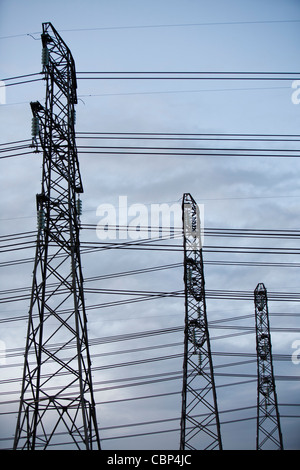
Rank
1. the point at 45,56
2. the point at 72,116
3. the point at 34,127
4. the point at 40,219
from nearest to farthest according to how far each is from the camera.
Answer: the point at 40,219, the point at 34,127, the point at 45,56, the point at 72,116

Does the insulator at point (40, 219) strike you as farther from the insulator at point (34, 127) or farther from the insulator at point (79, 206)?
the insulator at point (34, 127)

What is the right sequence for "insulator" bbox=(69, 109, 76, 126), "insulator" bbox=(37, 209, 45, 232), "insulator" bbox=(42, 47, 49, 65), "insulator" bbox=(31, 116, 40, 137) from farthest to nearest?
"insulator" bbox=(69, 109, 76, 126) → "insulator" bbox=(42, 47, 49, 65) → "insulator" bbox=(31, 116, 40, 137) → "insulator" bbox=(37, 209, 45, 232)

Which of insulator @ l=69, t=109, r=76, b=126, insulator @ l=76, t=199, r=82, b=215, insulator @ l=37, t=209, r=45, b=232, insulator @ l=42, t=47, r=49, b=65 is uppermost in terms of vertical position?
insulator @ l=42, t=47, r=49, b=65

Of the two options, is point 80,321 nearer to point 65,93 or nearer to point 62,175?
point 62,175

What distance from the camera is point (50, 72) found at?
74.0 ft

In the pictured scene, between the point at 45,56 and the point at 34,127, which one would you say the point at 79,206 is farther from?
the point at 45,56

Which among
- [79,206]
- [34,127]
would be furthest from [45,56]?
[79,206]

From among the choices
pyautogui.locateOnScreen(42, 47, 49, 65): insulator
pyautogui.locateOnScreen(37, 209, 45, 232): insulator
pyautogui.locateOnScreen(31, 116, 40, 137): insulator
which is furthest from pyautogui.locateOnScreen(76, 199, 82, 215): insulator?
pyautogui.locateOnScreen(42, 47, 49, 65): insulator

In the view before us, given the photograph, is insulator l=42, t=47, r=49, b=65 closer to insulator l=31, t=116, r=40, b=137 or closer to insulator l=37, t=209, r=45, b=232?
insulator l=31, t=116, r=40, b=137

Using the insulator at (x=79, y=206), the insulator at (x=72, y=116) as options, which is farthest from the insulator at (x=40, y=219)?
the insulator at (x=72, y=116)
